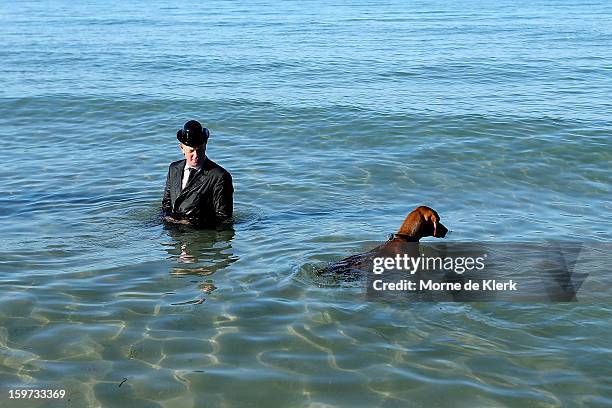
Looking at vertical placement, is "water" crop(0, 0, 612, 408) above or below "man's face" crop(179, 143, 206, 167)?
below

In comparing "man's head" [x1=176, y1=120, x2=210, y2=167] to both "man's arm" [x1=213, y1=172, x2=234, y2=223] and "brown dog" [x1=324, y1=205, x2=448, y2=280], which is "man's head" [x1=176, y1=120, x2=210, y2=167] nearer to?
"man's arm" [x1=213, y1=172, x2=234, y2=223]

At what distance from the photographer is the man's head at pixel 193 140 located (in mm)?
8425

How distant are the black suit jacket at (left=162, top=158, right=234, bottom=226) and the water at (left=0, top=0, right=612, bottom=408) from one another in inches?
8.8

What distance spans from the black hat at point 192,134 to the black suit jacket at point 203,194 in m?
0.39

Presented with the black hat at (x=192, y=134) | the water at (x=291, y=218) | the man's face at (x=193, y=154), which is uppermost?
the black hat at (x=192, y=134)

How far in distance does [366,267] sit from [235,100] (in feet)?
41.8

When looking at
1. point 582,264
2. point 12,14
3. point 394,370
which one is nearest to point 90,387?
point 394,370

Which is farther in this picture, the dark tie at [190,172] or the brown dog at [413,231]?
the dark tie at [190,172]

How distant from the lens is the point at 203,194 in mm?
9000

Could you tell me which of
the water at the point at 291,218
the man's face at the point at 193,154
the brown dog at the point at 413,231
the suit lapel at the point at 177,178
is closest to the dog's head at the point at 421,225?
the brown dog at the point at 413,231

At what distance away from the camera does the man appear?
8867mm

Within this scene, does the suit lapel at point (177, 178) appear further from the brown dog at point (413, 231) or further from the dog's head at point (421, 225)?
the dog's head at point (421, 225)

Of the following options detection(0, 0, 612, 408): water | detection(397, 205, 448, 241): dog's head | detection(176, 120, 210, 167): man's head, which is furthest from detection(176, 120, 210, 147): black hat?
detection(397, 205, 448, 241): dog's head

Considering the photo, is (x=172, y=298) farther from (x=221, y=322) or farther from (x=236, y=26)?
(x=236, y=26)
